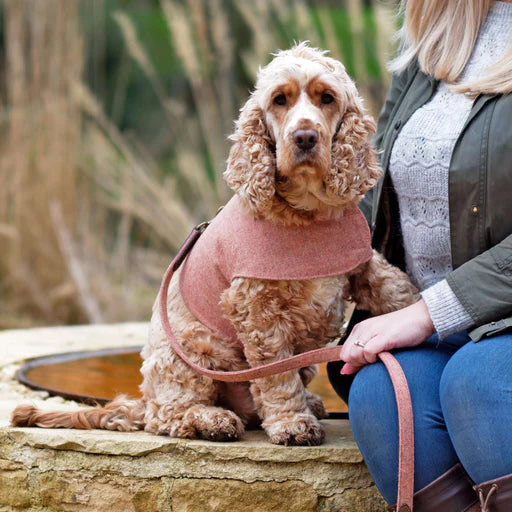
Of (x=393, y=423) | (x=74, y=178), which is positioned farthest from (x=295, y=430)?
(x=74, y=178)

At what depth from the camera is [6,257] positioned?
17.6 feet

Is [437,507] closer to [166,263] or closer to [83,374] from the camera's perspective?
[83,374]

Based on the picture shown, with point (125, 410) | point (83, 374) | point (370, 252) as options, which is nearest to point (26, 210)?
point (83, 374)

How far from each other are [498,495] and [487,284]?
0.51 metres

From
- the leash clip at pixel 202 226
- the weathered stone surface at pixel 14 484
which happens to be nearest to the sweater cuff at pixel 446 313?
the leash clip at pixel 202 226

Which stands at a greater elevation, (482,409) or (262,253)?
(262,253)

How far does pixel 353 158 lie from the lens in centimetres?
222

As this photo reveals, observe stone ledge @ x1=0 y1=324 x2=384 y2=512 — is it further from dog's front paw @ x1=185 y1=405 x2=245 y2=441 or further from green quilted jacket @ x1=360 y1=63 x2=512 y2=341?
green quilted jacket @ x1=360 y1=63 x2=512 y2=341

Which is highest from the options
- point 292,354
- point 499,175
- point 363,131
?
point 363,131

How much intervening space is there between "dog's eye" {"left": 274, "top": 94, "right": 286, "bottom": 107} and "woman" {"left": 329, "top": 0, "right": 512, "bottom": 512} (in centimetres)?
42

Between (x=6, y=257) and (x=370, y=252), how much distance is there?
139 inches

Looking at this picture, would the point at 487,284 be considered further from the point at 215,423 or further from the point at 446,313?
the point at 215,423

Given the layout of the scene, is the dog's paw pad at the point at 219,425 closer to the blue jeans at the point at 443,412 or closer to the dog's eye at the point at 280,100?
the blue jeans at the point at 443,412

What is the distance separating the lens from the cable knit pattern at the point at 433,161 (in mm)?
2338
